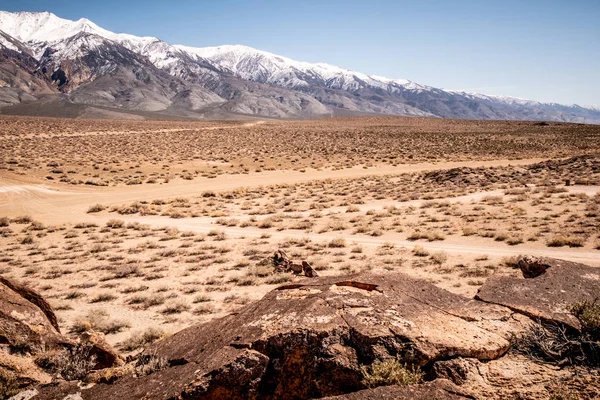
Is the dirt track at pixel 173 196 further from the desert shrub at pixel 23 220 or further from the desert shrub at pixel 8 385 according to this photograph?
the desert shrub at pixel 8 385

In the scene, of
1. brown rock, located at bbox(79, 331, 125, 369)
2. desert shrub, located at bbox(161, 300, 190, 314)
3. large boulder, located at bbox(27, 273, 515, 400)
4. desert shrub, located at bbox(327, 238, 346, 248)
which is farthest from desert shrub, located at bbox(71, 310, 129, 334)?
desert shrub, located at bbox(327, 238, 346, 248)

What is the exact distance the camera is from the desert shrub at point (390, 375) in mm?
3641

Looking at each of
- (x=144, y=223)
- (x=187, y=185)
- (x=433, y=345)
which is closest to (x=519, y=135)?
(x=187, y=185)

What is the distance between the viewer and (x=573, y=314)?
475cm

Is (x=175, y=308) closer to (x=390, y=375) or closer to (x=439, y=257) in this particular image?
(x=390, y=375)

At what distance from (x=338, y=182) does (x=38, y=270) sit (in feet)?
84.6

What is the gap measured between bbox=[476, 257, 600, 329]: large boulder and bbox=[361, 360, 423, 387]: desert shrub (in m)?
2.44

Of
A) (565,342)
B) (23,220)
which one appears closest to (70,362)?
(565,342)

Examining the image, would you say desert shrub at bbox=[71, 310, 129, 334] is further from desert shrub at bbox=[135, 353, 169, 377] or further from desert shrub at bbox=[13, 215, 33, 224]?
desert shrub at bbox=[13, 215, 33, 224]

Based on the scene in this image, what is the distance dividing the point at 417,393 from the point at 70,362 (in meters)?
4.82

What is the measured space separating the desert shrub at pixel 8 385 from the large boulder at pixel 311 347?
47 cm

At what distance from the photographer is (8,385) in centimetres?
450

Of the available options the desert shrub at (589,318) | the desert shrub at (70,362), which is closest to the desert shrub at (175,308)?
the desert shrub at (70,362)

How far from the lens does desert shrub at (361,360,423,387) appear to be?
11.9 ft
